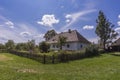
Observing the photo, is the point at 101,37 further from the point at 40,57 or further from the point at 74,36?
the point at 40,57

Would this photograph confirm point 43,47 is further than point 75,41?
No

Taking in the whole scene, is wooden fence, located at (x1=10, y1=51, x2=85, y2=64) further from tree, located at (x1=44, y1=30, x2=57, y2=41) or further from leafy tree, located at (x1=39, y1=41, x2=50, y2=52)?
tree, located at (x1=44, y1=30, x2=57, y2=41)

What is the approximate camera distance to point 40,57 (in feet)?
121

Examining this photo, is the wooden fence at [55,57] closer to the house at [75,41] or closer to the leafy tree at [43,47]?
the leafy tree at [43,47]

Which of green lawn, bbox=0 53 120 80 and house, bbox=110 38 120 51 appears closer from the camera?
green lawn, bbox=0 53 120 80

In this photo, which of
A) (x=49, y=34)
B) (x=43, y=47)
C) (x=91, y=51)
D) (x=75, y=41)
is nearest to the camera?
(x=91, y=51)

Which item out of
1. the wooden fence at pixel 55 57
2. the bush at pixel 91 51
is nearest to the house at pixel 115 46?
the bush at pixel 91 51

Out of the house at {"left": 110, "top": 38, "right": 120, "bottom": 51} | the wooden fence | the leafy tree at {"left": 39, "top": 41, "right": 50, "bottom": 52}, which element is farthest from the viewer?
the house at {"left": 110, "top": 38, "right": 120, "bottom": 51}

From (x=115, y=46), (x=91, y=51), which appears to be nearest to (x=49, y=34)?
(x=115, y=46)

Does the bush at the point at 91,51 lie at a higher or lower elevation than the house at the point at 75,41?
lower

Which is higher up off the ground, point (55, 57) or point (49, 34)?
point (49, 34)

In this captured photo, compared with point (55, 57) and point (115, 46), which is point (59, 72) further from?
point (115, 46)

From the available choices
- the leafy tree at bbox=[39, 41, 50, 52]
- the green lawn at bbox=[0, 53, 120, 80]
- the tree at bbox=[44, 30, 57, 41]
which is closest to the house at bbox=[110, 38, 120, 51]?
the leafy tree at bbox=[39, 41, 50, 52]

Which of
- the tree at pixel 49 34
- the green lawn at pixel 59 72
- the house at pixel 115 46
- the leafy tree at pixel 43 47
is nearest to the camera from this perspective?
the green lawn at pixel 59 72
